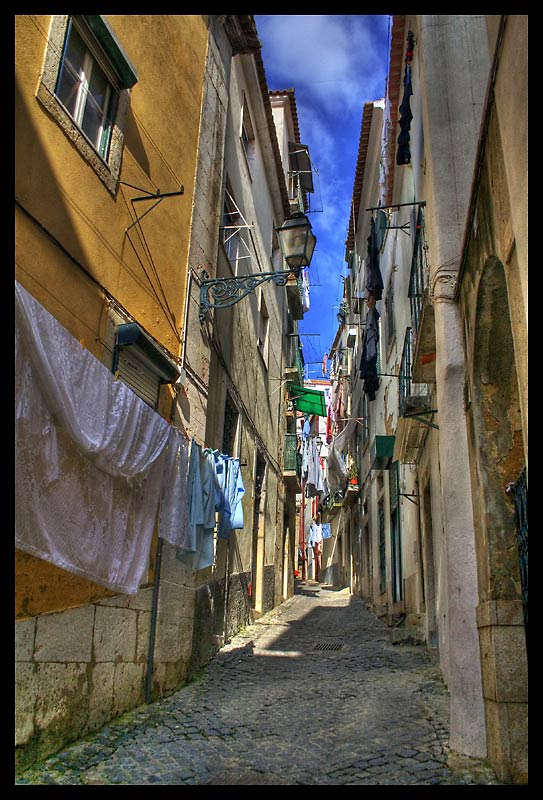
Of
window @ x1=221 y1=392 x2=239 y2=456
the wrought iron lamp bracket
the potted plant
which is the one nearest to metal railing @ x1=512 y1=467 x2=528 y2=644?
the wrought iron lamp bracket

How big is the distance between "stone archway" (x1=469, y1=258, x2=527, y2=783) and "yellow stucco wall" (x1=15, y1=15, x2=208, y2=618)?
10.6 feet

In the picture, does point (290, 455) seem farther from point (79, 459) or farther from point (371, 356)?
point (79, 459)

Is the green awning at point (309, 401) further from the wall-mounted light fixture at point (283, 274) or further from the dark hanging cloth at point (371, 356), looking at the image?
the wall-mounted light fixture at point (283, 274)

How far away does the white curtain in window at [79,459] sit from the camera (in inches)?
148

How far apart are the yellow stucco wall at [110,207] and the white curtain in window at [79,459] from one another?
40 cm

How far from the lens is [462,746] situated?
4.61 m

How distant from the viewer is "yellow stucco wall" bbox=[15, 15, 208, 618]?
4.57 metres

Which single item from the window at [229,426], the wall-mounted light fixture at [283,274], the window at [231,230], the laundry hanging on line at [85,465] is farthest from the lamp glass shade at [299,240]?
the laundry hanging on line at [85,465]

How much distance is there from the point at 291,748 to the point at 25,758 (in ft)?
6.59

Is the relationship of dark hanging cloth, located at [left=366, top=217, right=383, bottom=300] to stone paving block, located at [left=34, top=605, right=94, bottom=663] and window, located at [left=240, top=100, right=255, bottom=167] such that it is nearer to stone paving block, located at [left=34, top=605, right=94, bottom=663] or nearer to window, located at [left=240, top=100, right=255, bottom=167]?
window, located at [left=240, top=100, right=255, bottom=167]

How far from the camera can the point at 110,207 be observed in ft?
19.1

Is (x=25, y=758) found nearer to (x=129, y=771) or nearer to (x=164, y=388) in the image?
(x=129, y=771)

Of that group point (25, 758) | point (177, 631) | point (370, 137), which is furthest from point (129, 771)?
point (370, 137)

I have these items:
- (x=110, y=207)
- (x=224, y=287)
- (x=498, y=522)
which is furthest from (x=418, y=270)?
(x=498, y=522)
